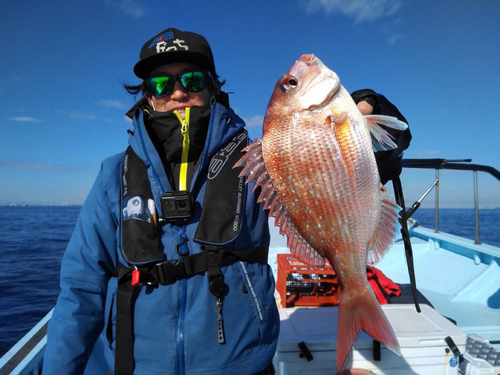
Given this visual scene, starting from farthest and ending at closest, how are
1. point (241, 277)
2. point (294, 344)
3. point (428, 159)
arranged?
point (428, 159)
point (294, 344)
point (241, 277)

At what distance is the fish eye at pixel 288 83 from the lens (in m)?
1.63

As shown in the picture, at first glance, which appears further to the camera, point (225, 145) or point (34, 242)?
point (34, 242)

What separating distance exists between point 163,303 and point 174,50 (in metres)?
1.61

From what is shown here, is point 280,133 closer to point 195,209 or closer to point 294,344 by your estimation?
point 195,209

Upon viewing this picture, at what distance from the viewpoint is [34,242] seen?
20.3m

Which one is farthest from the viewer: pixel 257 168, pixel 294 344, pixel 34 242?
pixel 34 242

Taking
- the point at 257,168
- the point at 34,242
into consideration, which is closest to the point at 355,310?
the point at 257,168

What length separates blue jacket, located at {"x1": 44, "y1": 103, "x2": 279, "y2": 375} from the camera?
161 cm

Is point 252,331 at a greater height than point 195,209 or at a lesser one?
lesser

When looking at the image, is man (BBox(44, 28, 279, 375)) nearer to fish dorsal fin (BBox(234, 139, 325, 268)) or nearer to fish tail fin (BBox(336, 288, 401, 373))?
fish dorsal fin (BBox(234, 139, 325, 268))

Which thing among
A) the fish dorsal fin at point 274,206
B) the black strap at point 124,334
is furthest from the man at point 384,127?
the black strap at point 124,334

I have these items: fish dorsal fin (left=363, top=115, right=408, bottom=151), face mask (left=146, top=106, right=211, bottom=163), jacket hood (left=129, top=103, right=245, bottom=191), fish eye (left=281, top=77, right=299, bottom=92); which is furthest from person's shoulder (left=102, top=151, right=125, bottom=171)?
fish dorsal fin (left=363, top=115, right=408, bottom=151)

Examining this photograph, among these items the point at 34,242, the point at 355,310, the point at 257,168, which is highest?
the point at 257,168

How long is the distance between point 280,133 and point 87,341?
172 centimetres
